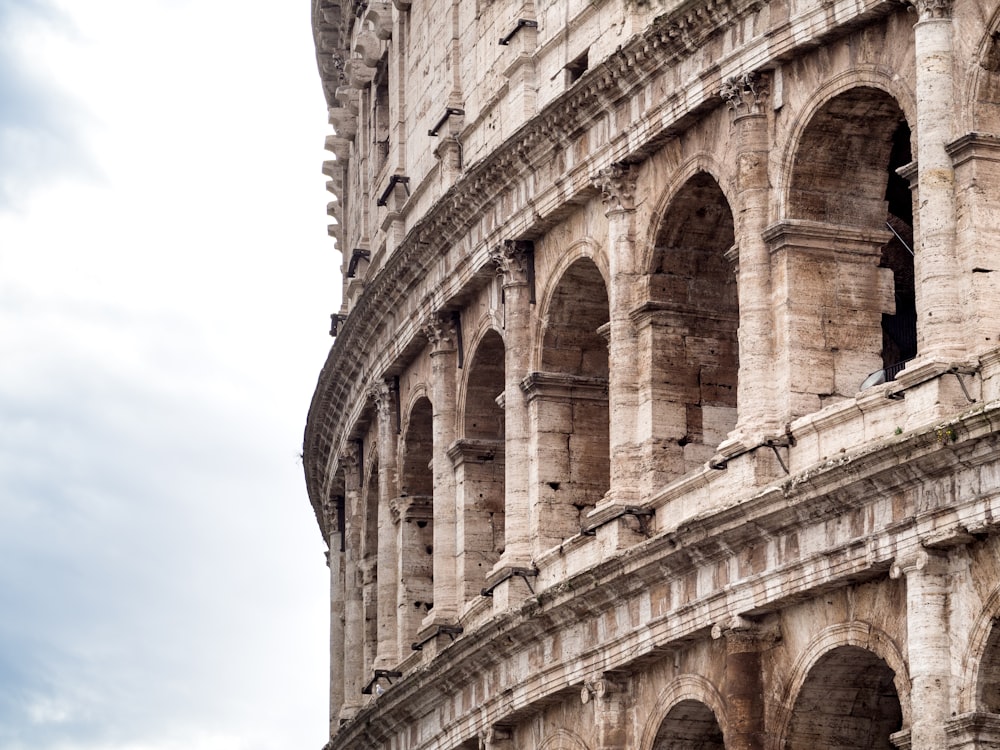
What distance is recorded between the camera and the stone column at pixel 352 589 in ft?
145

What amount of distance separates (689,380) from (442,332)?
6838 millimetres

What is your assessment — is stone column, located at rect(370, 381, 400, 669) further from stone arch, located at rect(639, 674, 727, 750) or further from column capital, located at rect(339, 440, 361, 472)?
stone arch, located at rect(639, 674, 727, 750)

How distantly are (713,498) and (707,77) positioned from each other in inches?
175

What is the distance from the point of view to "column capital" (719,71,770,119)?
30.4m

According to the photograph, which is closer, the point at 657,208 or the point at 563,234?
the point at 657,208

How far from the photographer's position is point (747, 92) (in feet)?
100

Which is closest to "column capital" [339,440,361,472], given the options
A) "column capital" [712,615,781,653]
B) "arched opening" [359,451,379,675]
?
"arched opening" [359,451,379,675]

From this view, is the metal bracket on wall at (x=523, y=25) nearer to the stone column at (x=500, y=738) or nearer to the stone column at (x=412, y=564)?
the stone column at (x=412, y=564)

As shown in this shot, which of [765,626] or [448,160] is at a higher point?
[448,160]

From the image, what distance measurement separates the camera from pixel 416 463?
40938 mm

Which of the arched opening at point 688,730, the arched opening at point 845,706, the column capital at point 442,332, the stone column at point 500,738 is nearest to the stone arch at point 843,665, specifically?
the arched opening at point 845,706

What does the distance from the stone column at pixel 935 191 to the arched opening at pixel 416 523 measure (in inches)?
544

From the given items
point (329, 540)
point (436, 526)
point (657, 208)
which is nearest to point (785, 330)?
point (657, 208)

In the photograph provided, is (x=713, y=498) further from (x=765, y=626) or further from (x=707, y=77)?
(x=707, y=77)
